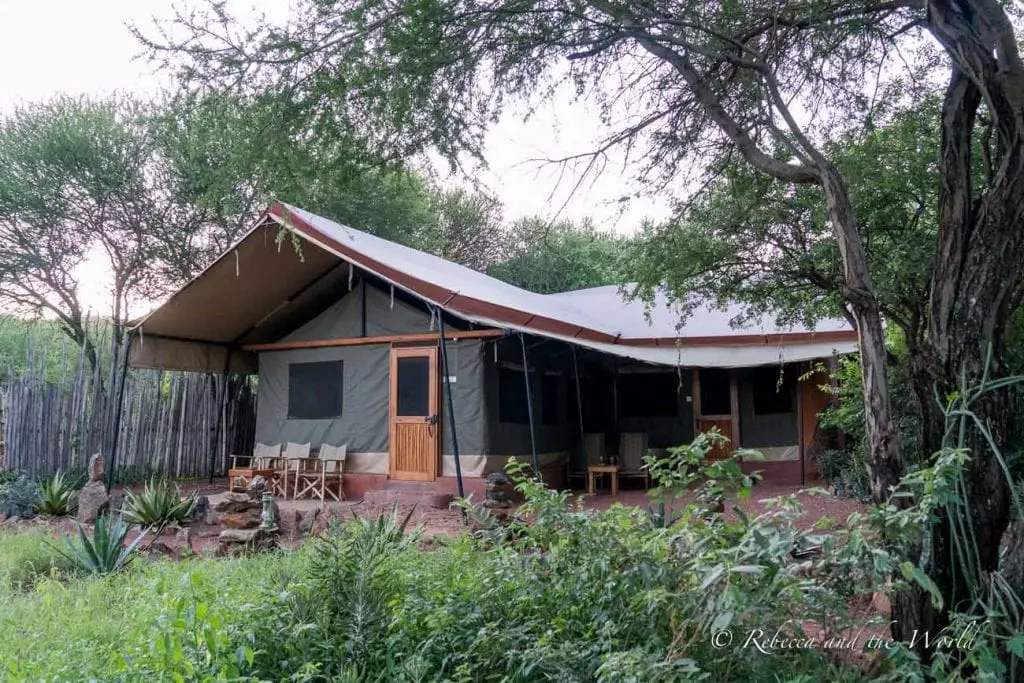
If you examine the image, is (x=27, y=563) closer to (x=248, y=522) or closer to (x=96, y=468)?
(x=248, y=522)

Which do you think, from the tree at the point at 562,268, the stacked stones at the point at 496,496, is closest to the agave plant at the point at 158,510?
the stacked stones at the point at 496,496

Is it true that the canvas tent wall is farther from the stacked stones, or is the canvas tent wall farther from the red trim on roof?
the stacked stones

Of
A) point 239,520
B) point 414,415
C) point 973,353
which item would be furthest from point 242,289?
point 973,353

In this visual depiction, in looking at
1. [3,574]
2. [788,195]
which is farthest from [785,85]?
[3,574]

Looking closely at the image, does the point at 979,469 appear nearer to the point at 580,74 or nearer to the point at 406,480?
the point at 580,74

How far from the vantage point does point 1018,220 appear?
274 centimetres

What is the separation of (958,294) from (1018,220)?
0.33 metres

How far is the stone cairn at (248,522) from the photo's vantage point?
5.97 m

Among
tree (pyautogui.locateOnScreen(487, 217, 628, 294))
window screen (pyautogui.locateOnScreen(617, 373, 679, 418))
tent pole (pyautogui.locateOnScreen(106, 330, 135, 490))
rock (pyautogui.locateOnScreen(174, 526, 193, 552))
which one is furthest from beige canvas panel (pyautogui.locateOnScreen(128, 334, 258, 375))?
tree (pyautogui.locateOnScreen(487, 217, 628, 294))

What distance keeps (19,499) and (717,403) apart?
9.50 meters

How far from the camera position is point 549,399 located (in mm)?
11445

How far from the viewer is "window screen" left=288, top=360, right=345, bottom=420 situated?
34.7 feet

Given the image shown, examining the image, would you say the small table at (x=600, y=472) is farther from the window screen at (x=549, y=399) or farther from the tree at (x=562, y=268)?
the tree at (x=562, y=268)

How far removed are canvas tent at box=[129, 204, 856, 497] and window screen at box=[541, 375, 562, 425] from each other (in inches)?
1.8
